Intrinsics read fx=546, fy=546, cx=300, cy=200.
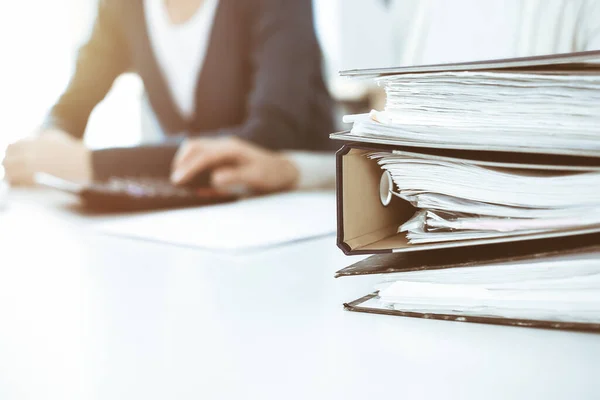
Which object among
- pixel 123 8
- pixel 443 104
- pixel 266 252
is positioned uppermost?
pixel 123 8

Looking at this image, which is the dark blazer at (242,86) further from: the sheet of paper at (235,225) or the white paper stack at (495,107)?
the white paper stack at (495,107)

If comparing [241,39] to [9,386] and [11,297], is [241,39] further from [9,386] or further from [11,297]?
[9,386]

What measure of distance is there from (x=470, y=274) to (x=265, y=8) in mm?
1216

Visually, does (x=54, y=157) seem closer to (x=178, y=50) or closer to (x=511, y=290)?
(x=178, y=50)

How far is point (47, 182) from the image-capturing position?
2.95ft

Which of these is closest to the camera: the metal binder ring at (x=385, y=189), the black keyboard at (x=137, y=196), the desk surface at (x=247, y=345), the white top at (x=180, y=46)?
the desk surface at (x=247, y=345)

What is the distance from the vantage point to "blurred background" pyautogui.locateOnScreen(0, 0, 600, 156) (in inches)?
95.8

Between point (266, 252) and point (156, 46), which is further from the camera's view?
point (156, 46)

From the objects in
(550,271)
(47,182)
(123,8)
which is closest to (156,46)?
(123,8)

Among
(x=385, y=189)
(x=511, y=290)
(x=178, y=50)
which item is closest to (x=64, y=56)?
(x=178, y=50)

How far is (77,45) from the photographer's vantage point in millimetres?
2334

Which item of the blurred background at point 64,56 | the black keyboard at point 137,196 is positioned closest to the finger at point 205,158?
the black keyboard at point 137,196

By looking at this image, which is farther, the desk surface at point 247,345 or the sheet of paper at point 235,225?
the sheet of paper at point 235,225

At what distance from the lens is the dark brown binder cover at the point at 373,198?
0.30 m
